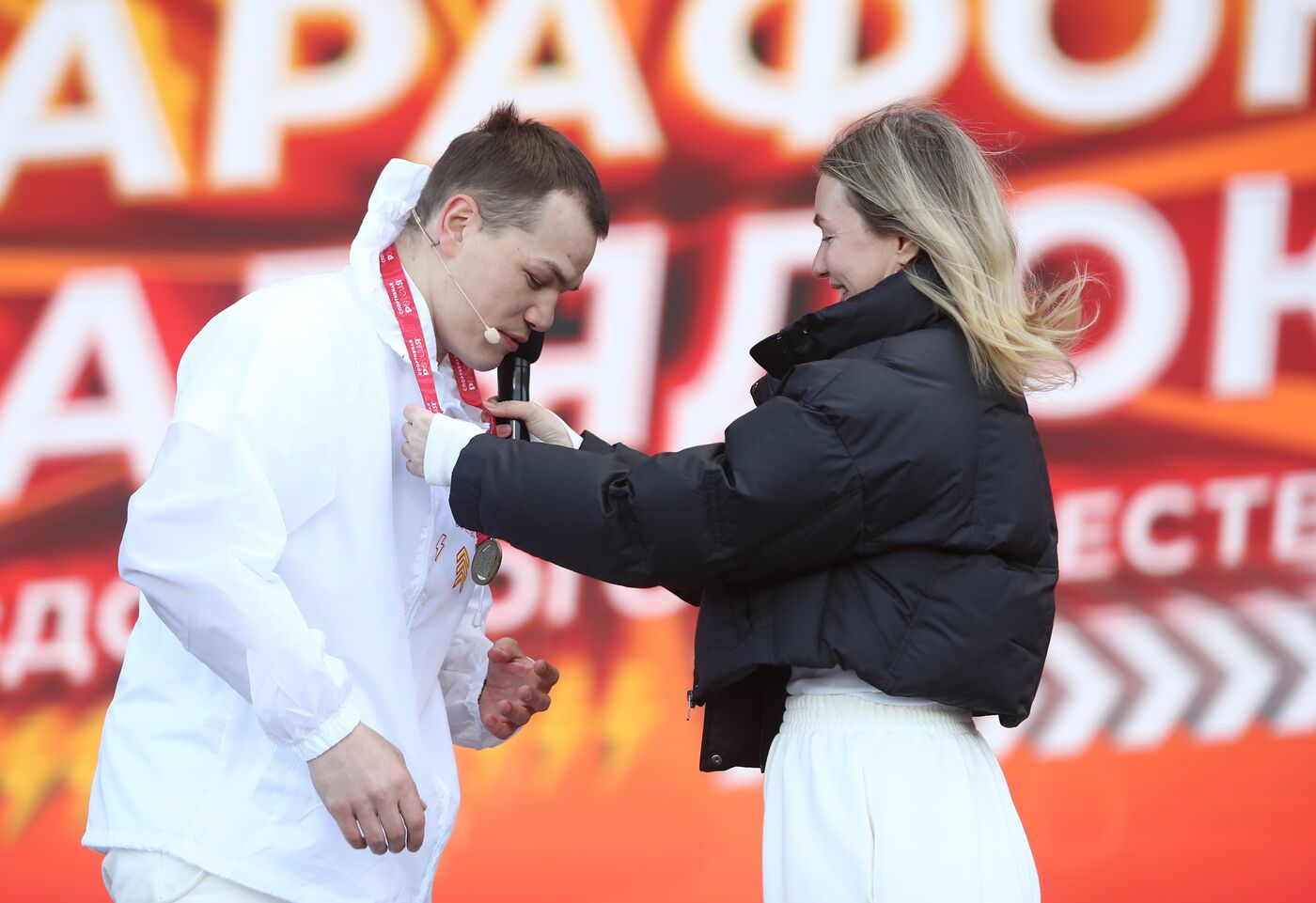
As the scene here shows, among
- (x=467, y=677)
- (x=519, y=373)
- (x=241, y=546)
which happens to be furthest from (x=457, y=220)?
(x=467, y=677)

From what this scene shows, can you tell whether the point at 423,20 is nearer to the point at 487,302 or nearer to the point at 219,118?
the point at 219,118

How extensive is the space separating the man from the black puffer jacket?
156 mm

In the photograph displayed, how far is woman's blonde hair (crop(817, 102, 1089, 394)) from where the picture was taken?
171 centimetres

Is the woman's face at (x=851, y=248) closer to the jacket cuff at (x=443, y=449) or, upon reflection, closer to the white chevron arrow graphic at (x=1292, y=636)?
the jacket cuff at (x=443, y=449)

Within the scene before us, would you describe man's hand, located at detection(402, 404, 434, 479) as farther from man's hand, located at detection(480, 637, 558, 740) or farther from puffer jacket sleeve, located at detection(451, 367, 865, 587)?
man's hand, located at detection(480, 637, 558, 740)

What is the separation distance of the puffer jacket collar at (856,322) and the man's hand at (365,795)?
0.66 metres

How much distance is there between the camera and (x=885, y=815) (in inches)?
65.0

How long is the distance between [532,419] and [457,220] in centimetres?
29

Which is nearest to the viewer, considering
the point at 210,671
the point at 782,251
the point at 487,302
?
the point at 210,671

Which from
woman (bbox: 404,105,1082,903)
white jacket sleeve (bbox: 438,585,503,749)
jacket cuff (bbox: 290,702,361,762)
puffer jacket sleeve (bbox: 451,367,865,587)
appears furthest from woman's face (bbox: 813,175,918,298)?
jacket cuff (bbox: 290,702,361,762)

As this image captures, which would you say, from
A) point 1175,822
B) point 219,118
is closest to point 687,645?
point 1175,822

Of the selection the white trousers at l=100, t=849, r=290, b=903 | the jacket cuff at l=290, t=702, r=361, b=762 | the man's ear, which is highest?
the man's ear

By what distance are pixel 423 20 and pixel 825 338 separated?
7.11 feet

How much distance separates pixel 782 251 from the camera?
11.3ft
